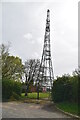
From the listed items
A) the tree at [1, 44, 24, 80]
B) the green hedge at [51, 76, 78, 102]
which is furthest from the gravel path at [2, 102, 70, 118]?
the tree at [1, 44, 24, 80]

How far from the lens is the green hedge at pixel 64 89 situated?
954 inches

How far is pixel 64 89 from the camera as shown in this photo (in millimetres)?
26094

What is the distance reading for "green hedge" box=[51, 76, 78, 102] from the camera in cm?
2424

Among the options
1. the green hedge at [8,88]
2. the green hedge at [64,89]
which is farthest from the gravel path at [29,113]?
the green hedge at [8,88]

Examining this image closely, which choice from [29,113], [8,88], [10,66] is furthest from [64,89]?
[10,66]

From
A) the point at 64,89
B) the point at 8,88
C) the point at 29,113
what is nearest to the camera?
the point at 29,113

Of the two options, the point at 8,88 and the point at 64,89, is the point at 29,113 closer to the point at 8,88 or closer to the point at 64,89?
the point at 64,89

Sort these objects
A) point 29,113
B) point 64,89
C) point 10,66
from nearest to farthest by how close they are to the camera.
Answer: point 29,113
point 64,89
point 10,66

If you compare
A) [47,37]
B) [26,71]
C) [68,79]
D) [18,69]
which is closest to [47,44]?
[47,37]


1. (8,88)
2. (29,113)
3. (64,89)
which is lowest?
(29,113)

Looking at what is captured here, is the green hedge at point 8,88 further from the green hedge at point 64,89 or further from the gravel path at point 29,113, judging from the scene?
the gravel path at point 29,113

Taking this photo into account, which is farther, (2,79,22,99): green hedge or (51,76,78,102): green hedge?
(2,79,22,99): green hedge

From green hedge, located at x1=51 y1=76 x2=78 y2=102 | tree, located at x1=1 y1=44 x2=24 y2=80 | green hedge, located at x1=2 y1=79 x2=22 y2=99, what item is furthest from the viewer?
tree, located at x1=1 y1=44 x2=24 y2=80

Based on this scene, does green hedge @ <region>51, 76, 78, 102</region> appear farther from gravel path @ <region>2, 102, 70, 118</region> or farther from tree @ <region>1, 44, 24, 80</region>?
tree @ <region>1, 44, 24, 80</region>
